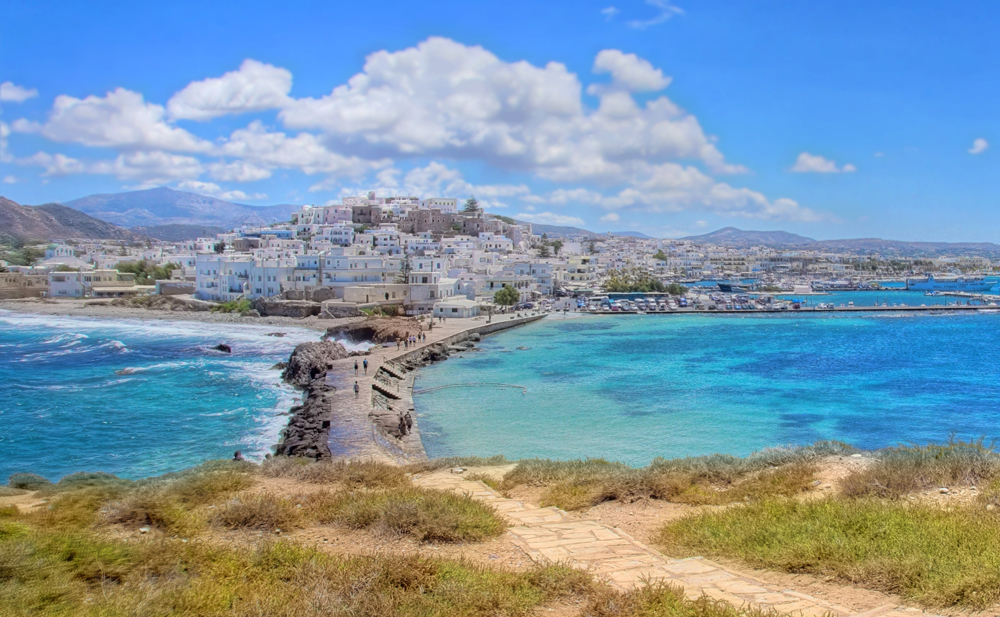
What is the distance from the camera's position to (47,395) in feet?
68.0

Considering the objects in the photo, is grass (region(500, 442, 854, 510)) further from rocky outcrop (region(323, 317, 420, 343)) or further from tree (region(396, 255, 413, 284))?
tree (region(396, 255, 413, 284))

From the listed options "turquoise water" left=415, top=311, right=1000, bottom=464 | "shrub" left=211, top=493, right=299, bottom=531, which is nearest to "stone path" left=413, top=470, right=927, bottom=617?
"shrub" left=211, top=493, right=299, bottom=531

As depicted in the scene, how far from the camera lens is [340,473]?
885 centimetres

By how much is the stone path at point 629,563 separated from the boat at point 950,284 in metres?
98.8

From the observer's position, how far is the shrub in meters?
6.51

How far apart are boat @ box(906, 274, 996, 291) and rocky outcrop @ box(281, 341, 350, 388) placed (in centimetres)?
8909

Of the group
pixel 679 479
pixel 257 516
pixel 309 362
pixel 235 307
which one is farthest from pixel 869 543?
pixel 235 307

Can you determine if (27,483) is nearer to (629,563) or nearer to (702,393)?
(629,563)

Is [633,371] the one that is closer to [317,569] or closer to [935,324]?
[317,569]

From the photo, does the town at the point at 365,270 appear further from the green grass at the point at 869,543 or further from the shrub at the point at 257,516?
the green grass at the point at 869,543

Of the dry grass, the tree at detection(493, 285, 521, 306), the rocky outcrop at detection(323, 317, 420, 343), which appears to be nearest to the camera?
the dry grass

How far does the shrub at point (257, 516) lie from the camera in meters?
6.51

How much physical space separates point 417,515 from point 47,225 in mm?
177891

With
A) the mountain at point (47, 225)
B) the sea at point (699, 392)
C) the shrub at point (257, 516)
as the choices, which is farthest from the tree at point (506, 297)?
the mountain at point (47, 225)
